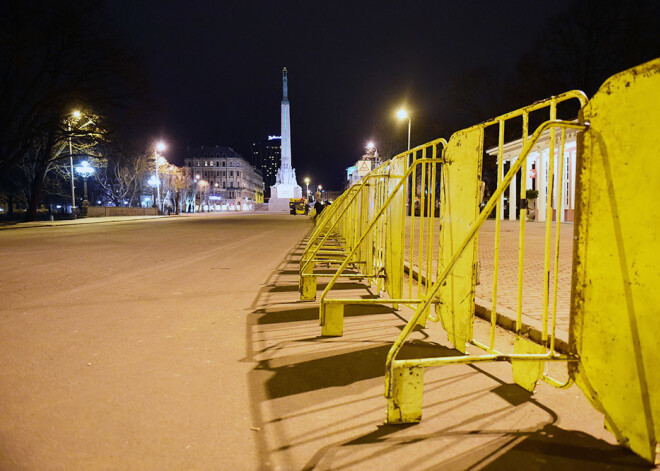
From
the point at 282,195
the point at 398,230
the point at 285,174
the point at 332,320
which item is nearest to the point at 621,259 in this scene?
the point at 332,320

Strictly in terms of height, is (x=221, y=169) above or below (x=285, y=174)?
above

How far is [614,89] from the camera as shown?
95.5 inches

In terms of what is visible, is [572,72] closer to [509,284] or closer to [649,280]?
[509,284]

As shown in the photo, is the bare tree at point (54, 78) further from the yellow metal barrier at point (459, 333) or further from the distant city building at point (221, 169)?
the distant city building at point (221, 169)

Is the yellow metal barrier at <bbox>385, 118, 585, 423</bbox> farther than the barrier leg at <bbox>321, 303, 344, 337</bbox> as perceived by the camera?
No

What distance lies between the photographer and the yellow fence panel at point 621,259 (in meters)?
2.21

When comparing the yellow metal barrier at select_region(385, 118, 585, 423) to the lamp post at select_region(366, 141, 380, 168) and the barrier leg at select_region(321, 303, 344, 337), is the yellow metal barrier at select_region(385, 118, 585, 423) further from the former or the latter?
the lamp post at select_region(366, 141, 380, 168)

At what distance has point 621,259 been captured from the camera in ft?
7.79

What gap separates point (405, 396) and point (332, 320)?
1898mm

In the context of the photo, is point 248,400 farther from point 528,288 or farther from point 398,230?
point 528,288

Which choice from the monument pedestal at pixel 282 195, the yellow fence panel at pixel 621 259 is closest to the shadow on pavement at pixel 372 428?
the yellow fence panel at pixel 621 259

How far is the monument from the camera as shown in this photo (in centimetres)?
6544

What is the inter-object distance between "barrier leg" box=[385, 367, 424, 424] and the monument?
6462 centimetres

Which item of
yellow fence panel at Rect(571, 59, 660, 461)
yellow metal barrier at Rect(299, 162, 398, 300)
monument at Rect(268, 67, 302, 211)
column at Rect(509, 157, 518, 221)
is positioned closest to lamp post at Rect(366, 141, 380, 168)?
monument at Rect(268, 67, 302, 211)
